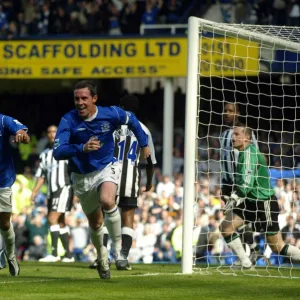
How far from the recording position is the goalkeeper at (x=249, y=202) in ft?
43.6

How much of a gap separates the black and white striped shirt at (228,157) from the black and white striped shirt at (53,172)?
3692 millimetres

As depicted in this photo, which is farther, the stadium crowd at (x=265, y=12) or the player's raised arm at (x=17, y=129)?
the stadium crowd at (x=265, y=12)

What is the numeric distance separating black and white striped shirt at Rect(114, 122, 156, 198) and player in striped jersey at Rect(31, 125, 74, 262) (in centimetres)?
297

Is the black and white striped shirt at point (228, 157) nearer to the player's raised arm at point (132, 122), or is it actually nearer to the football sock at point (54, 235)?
the player's raised arm at point (132, 122)

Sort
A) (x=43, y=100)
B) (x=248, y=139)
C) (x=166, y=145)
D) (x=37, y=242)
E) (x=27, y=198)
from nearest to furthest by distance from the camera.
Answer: (x=248, y=139)
(x=37, y=242)
(x=27, y=198)
(x=166, y=145)
(x=43, y=100)

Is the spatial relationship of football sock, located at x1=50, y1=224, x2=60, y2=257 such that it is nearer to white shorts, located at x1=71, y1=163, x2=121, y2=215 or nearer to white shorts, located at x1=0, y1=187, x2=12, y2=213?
white shorts, located at x1=0, y1=187, x2=12, y2=213

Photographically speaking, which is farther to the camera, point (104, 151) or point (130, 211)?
point (130, 211)

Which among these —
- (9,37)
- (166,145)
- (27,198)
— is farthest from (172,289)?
(9,37)

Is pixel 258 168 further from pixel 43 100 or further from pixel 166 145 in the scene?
pixel 43 100

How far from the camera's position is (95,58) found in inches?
1086

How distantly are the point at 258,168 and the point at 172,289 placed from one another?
367 cm

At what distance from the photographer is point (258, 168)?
13531mm

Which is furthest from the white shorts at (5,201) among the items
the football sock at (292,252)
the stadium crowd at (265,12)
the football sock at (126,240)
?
the stadium crowd at (265,12)

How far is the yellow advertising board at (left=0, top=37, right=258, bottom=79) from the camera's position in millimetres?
26891
